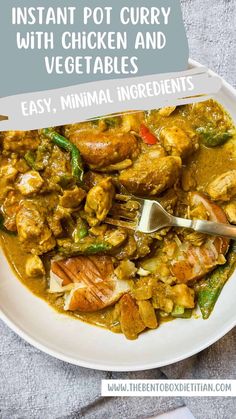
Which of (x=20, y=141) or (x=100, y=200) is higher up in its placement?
(x=20, y=141)

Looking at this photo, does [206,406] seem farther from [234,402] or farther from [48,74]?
[48,74]

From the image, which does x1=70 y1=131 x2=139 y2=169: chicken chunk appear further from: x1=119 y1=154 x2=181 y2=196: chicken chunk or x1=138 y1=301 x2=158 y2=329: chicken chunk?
x1=138 y1=301 x2=158 y2=329: chicken chunk

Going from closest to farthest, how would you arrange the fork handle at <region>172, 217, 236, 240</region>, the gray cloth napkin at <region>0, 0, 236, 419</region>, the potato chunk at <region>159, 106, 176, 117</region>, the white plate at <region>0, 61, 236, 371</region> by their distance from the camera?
the fork handle at <region>172, 217, 236, 240</region>
the white plate at <region>0, 61, 236, 371</region>
the potato chunk at <region>159, 106, 176, 117</region>
the gray cloth napkin at <region>0, 0, 236, 419</region>

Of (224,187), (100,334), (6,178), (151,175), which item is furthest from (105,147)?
(100,334)

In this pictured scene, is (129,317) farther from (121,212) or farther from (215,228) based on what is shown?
(215,228)

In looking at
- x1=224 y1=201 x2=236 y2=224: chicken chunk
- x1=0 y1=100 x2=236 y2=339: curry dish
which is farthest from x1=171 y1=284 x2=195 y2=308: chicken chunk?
x1=224 y1=201 x2=236 y2=224: chicken chunk

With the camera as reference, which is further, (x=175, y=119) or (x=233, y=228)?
(x=175, y=119)

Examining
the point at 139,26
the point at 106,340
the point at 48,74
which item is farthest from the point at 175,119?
the point at 106,340
